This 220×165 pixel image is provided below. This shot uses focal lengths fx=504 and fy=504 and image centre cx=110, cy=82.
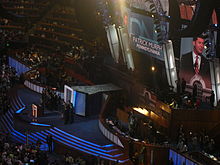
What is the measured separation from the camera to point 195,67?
92.6ft

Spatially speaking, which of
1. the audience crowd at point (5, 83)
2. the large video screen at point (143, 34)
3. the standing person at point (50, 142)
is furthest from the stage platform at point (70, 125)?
the large video screen at point (143, 34)

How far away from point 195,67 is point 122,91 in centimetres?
485

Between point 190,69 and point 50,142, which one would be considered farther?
→ point 190,69

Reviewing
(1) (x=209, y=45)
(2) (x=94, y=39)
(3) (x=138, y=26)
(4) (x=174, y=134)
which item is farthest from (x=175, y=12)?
(2) (x=94, y=39)

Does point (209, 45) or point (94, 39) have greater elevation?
point (209, 45)

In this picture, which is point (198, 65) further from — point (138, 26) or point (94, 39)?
point (94, 39)

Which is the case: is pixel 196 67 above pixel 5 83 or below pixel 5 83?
above

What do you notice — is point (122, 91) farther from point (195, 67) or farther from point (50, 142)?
point (50, 142)

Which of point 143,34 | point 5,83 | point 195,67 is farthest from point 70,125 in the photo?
point 143,34

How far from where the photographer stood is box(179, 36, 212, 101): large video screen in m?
27.4

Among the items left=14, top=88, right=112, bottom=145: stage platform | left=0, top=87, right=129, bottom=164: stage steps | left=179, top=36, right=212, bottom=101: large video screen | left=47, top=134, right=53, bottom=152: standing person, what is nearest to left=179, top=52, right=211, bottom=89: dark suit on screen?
left=179, top=36, right=212, bottom=101: large video screen

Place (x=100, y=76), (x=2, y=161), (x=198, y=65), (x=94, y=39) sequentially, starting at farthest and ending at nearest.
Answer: (x=94, y=39)
(x=100, y=76)
(x=198, y=65)
(x=2, y=161)

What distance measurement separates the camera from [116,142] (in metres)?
25.0

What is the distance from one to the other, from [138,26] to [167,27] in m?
5.44
